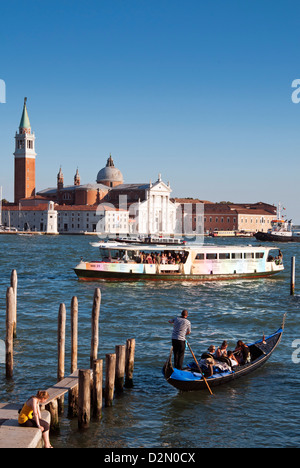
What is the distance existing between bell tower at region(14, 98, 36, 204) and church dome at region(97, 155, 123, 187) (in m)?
13.9

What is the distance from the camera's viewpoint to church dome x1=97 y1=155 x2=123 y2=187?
116169 millimetres

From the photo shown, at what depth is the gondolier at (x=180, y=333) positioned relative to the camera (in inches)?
387

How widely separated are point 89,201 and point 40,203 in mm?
8900

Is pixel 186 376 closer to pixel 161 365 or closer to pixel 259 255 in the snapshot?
pixel 161 365

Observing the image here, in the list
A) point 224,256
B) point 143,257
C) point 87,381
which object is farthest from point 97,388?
point 224,256

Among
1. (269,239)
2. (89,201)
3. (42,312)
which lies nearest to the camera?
(42,312)

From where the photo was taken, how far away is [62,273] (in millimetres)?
30344

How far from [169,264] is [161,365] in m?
14.0

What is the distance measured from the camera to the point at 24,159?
107m

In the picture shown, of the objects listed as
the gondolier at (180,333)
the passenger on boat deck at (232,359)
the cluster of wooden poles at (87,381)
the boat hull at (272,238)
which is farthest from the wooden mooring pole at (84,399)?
the boat hull at (272,238)

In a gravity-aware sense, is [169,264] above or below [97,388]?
above

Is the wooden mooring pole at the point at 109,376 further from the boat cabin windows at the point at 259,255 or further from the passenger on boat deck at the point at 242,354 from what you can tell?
Answer: the boat cabin windows at the point at 259,255
